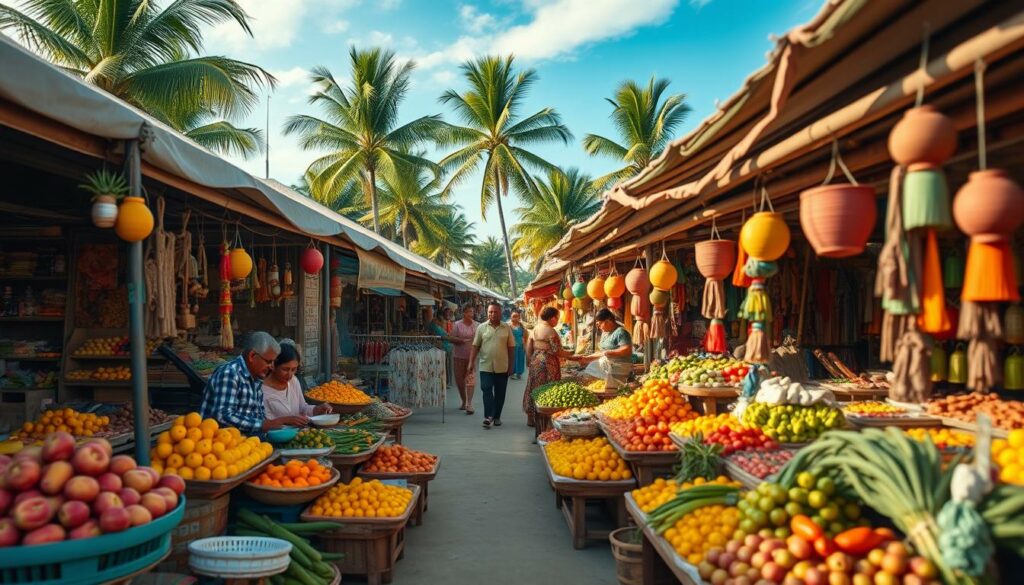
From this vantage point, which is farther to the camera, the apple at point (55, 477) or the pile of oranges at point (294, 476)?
the pile of oranges at point (294, 476)

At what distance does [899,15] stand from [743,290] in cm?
556

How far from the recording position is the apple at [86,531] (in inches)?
91.4

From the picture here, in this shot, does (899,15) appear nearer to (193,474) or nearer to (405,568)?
(193,474)

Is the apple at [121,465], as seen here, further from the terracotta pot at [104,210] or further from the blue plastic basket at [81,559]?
the terracotta pot at [104,210]

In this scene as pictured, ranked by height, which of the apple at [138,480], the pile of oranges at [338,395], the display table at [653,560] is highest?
the apple at [138,480]

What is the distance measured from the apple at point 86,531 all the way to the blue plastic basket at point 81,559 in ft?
0.14

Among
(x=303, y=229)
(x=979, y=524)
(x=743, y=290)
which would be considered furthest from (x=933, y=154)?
(x=743, y=290)

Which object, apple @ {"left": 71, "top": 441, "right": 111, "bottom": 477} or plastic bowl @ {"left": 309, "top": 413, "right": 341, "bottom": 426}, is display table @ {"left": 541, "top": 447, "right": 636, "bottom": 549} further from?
apple @ {"left": 71, "top": 441, "right": 111, "bottom": 477}

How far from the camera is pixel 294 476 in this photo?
4.21 metres

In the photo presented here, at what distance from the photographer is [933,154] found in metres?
1.97

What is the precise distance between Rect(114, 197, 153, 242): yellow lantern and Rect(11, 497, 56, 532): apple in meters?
1.39

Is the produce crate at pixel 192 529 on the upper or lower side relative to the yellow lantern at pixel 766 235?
lower

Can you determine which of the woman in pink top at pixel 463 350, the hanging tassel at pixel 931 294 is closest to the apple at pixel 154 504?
the hanging tassel at pixel 931 294

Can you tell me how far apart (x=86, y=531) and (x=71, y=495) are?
0.56 feet
